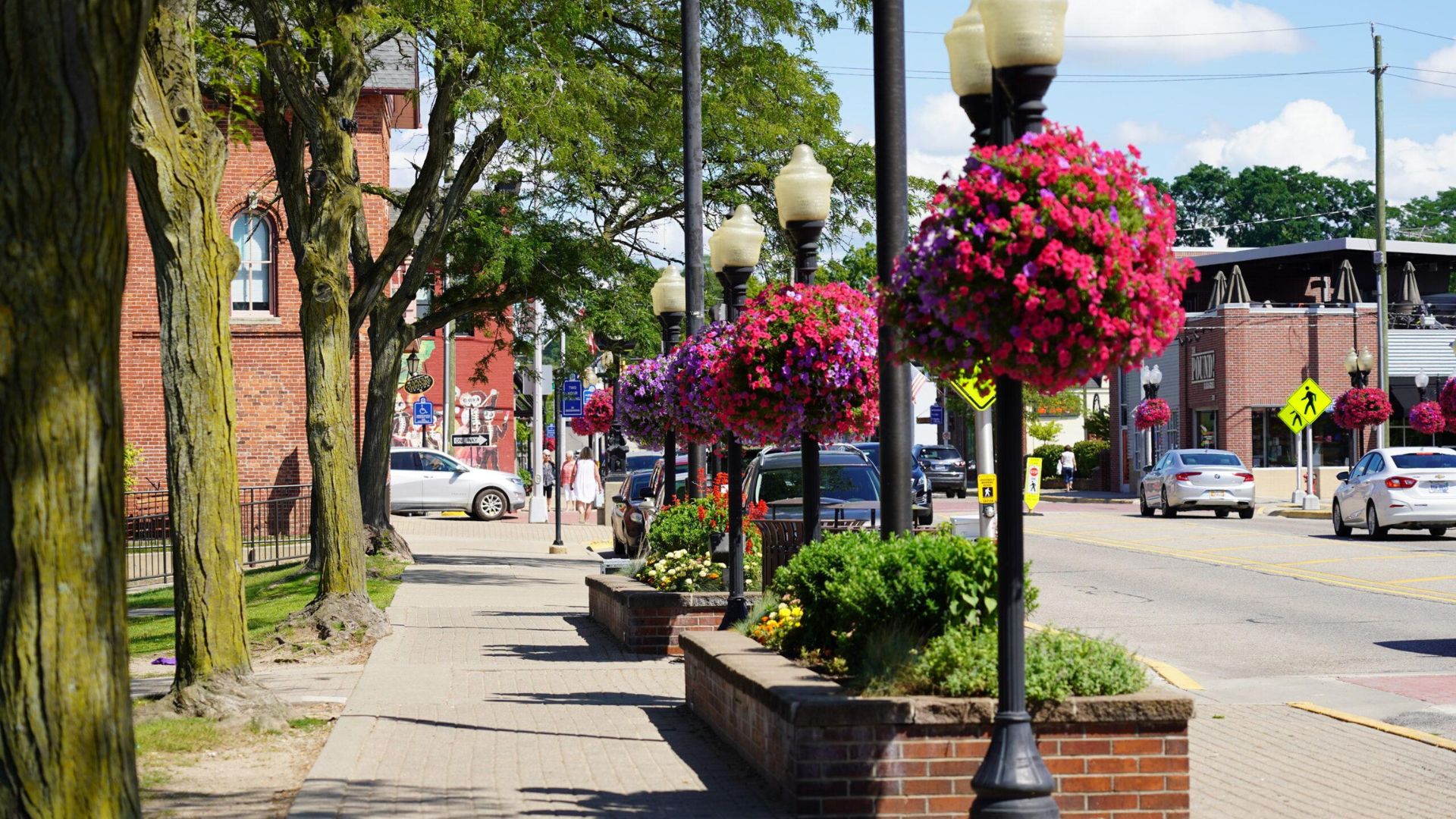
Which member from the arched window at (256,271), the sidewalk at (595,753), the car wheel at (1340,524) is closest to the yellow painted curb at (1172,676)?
the sidewalk at (595,753)

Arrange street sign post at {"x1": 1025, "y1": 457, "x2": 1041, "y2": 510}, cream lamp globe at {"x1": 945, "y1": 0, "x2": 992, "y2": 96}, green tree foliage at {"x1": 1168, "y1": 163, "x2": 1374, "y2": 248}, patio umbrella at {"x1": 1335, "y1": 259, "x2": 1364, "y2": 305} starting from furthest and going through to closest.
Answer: green tree foliage at {"x1": 1168, "y1": 163, "x2": 1374, "y2": 248} < patio umbrella at {"x1": 1335, "y1": 259, "x2": 1364, "y2": 305} < street sign post at {"x1": 1025, "y1": 457, "x2": 1041, "y2": 510} < cream lamp globe at {"x1": 945, "y1": 0, "x2": 992, "y2": 96}

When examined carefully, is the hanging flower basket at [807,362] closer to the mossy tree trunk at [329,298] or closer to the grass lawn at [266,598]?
the mossy tree trunk at [329,298]

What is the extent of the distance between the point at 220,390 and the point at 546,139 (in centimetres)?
885

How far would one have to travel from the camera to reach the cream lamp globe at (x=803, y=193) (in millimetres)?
11320

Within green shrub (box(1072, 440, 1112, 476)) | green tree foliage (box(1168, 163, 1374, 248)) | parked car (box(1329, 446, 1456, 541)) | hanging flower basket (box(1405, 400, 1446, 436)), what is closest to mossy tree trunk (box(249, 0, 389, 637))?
parked car (box(1329, 446, 1456, 541))

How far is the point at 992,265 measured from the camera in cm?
604

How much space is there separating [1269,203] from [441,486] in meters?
89.7

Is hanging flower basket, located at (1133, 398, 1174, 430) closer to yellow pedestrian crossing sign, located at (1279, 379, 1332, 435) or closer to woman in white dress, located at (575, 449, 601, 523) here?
yellow pedestrian crossing sign, located at (1279, 379, 1332, 435)

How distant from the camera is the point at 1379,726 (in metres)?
10.1

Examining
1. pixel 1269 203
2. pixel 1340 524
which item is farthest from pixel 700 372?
pixel 1269 203

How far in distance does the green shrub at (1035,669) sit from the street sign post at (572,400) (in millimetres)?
25308

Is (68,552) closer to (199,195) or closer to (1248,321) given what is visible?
(199,195)

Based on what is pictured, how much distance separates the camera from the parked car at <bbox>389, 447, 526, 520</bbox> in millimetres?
41406

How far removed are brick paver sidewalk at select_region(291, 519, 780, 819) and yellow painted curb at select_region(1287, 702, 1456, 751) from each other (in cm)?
409
